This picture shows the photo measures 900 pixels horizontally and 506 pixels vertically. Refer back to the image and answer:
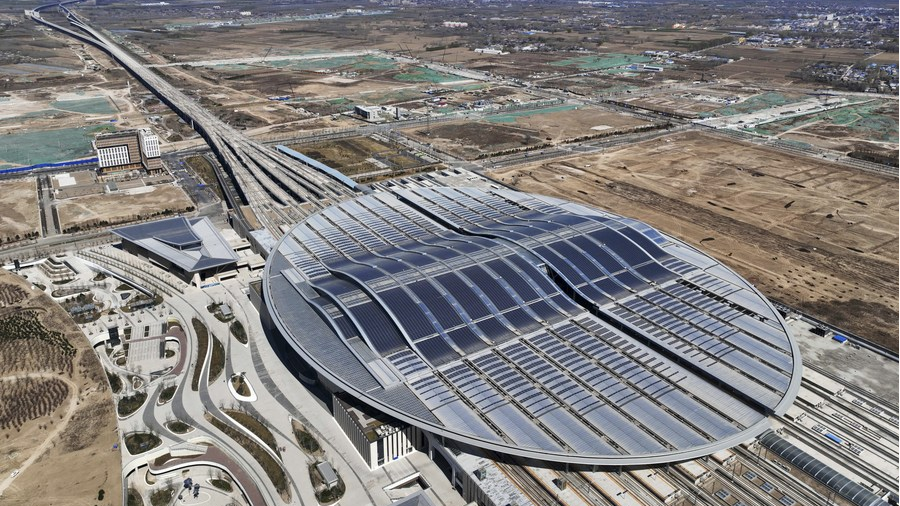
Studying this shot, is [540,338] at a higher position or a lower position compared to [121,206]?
higher

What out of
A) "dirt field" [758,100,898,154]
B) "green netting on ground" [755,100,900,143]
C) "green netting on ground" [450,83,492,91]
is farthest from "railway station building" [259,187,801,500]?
"green netting on ground" [450,83,492,91]

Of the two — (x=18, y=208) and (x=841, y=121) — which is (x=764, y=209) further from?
(x=18, y=208)

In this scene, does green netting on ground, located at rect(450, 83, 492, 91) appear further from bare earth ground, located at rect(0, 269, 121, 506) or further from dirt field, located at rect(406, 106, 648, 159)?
bare earth ground, located at rect(0, 269, 121, 506)

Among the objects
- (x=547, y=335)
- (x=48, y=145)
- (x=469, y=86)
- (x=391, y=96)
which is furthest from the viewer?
(x=469, y=86)

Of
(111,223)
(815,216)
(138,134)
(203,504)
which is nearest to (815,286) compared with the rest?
(815,216)

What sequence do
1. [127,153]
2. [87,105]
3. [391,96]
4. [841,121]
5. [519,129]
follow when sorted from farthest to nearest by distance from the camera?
1. [391,96]
2. [87,105]
3. [519,129]
4. [841,121]
5. [127,153]

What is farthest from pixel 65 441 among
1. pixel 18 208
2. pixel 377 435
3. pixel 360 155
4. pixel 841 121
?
pixel 841 121
